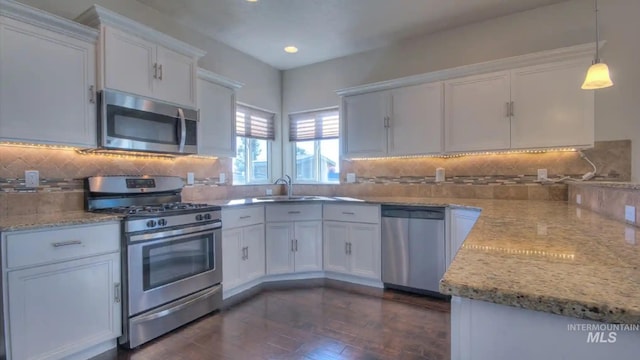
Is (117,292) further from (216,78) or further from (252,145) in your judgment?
(252,145)

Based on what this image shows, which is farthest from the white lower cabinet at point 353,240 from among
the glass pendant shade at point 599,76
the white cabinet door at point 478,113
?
the glass pendant shade at point 599,76

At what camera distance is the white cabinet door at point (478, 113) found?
302 cm

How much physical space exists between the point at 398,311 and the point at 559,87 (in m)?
2.40

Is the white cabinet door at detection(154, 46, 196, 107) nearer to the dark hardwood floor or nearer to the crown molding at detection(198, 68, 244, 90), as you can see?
the crown molding at detection(198, 68, 244, 90)

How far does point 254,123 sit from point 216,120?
3.16ft

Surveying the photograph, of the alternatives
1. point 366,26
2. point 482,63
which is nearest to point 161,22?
point 366,26

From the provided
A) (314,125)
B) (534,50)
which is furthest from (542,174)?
(314,125)

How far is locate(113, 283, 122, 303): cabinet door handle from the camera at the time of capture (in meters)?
2.17

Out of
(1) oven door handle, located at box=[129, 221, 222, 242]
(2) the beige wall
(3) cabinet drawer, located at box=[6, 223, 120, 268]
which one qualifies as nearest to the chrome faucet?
(2) the beige wall

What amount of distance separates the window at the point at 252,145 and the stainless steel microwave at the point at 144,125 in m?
1.06

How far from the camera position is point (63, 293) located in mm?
1938

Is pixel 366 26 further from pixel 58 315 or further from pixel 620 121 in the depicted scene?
pixel 58 315

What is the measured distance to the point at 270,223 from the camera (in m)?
3.51

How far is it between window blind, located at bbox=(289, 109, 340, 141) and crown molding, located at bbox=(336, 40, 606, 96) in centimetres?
72
